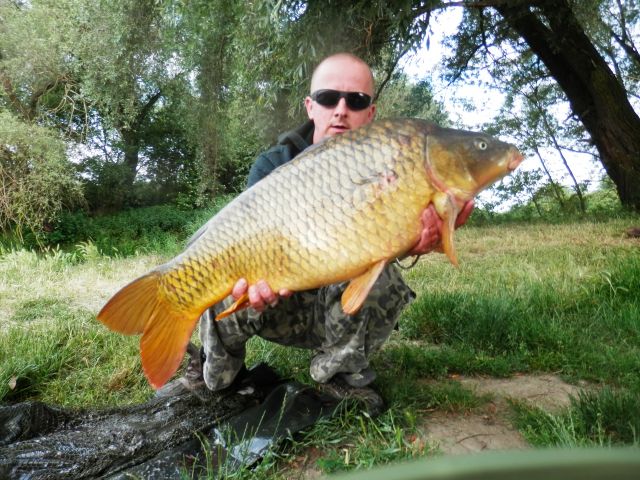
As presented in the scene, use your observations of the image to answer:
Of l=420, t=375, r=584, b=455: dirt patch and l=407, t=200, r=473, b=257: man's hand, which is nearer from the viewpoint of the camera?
l=407, t=200, r=473, b=257: man's hand

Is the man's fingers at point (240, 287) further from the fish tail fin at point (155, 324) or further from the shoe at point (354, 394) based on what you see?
the shoe at point (354, 394)

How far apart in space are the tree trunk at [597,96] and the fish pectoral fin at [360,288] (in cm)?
557

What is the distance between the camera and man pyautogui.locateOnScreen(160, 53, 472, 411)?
5.75 ft

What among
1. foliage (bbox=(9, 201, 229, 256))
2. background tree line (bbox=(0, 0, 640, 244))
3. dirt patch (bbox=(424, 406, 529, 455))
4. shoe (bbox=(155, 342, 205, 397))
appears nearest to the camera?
dirt patch (bbox=(424, 406, 529, 455))

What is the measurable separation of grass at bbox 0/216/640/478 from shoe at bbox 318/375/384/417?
4cm

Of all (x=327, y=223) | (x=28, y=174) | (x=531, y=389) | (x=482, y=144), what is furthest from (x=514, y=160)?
(x=28, y=174)

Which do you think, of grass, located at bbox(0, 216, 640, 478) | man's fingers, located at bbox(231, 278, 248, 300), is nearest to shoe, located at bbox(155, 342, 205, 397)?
grass, located at bbox(0, 216, 640, 478)

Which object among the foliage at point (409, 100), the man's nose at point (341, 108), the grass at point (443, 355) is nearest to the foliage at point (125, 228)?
the foliage at point (409, 100)

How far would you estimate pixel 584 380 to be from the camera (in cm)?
187

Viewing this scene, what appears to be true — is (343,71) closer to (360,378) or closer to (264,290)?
(264,290)

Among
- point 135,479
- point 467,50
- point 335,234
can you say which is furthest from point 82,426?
point 467,50

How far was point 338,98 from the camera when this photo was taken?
6.18 feet

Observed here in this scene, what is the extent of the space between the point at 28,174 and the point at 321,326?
823 centimetres

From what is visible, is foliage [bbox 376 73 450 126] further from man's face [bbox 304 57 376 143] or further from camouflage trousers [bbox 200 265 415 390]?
camouflage trousers [bbox 200 265 415 390]
